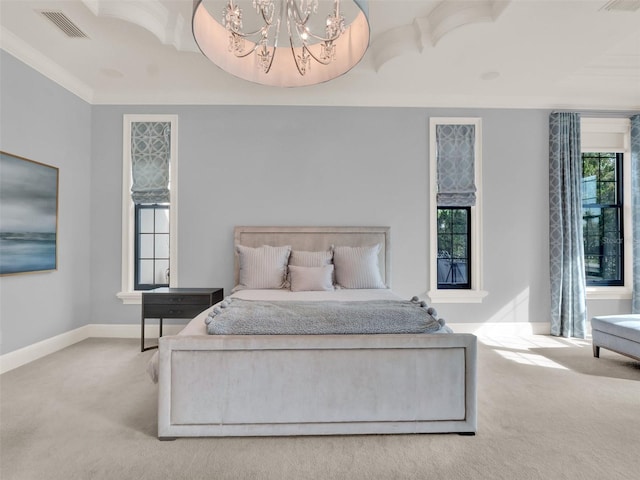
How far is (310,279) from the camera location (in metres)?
3.33

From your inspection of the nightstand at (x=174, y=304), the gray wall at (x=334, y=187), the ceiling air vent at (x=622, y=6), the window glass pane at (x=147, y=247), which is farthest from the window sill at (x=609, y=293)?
the window glass pane at (x=147, y=247)

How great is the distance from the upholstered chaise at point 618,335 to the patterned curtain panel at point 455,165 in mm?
1736

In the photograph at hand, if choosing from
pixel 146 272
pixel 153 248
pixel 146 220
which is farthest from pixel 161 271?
pixel 146 220

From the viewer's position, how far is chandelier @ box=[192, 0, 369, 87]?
6.08ft

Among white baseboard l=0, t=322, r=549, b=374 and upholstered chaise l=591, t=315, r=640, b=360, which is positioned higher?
upholstered chaise l=591, t=315, r=640, b=360

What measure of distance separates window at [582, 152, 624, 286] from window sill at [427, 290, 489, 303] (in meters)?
1.52

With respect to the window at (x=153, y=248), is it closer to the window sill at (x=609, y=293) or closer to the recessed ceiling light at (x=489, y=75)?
the recessed ceiling light at (x=489, y=75)

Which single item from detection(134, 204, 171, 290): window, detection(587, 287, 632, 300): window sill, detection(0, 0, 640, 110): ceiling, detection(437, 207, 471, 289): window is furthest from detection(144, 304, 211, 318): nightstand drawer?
detection(587, 287, 632, 300): window sill

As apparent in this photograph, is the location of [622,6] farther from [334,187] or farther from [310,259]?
[310,259]

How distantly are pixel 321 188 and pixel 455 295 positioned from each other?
2043 millimetres

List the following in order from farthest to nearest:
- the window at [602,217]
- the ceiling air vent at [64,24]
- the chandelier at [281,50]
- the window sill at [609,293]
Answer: the window at [602,217]
the window sill at [609,293]
the ceiling air vent at [64,24]
the chandelier at [281,50]

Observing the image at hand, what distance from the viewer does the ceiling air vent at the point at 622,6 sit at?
2418mm

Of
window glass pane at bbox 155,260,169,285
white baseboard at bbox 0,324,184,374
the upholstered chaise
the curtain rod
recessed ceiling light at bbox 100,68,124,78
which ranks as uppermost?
recessed ceiling light at bbox 100,68,124,78

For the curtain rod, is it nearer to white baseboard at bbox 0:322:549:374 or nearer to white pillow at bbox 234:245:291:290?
white baseboard at bbox 0:322:549:374
